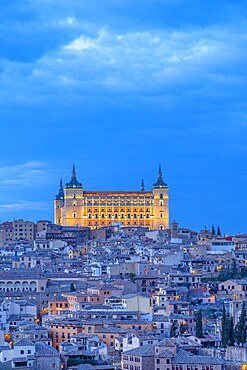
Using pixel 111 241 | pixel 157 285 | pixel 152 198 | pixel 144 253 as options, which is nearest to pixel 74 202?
pixel 152 198

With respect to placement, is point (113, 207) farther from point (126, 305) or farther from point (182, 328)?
point (182, 328)

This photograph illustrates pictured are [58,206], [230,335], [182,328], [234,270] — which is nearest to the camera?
[230,335]

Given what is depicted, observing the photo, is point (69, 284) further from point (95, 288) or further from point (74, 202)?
point (74, 202)

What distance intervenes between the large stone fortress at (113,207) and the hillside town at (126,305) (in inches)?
1299

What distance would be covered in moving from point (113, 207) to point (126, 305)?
71433mm

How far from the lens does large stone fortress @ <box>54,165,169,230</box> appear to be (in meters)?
125

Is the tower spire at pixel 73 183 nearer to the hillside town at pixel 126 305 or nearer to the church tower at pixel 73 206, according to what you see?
the church tower at pixel 73 206

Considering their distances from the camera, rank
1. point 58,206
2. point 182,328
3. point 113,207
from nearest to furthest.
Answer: point 182,328
point 113,207
point 58,206

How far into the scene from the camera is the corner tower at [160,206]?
127 m

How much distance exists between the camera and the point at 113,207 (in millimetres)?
126688

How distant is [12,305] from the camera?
55.9 meters

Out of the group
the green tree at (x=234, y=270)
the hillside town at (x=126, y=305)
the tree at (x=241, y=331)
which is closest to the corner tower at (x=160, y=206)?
the hillside town at (x=126, y=305)

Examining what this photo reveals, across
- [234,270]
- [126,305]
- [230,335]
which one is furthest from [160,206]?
[230,335]

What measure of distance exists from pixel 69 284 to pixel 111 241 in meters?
28.5
